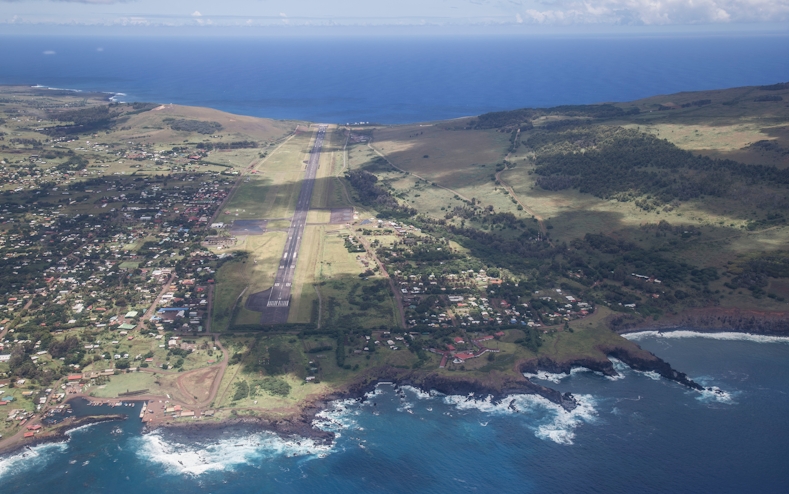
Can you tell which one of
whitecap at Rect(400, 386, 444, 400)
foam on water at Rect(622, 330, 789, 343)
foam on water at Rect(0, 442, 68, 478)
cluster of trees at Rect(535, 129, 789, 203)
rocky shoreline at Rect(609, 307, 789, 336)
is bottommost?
foam on water at Rect(0, 442, 68, 478)

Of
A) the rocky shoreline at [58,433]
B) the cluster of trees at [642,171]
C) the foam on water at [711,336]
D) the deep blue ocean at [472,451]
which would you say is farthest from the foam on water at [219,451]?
the cluster of trees at [642,171]

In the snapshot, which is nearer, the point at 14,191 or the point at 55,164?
the point at 14,191

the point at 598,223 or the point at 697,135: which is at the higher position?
the point at 697,135

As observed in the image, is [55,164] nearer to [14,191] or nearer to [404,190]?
[14,191]

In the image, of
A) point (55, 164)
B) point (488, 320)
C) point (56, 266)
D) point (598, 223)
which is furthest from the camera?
point (55, 164)

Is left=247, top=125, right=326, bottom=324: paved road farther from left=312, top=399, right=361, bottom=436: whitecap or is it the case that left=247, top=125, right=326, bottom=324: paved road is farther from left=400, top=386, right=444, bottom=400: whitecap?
left=400, top=386, right=444, bottom=400: whitecap

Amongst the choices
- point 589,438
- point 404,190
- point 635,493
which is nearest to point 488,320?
point 589,438

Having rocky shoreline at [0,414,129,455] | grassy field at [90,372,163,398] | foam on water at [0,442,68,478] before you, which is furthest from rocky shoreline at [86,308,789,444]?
foam on water at [0,442,68,478]
